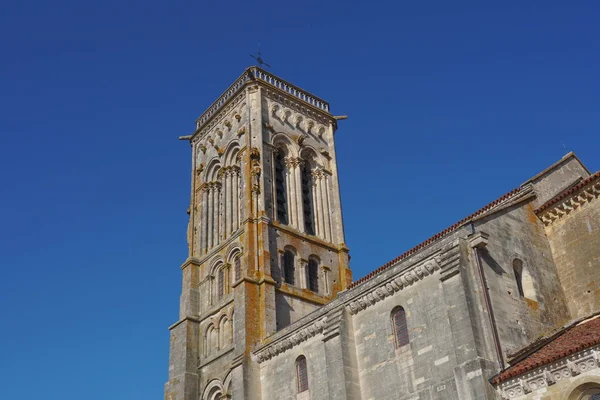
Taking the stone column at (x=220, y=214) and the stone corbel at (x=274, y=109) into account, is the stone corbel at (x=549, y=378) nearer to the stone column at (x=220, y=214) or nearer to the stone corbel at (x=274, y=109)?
the stone column at (x=220, y=214)

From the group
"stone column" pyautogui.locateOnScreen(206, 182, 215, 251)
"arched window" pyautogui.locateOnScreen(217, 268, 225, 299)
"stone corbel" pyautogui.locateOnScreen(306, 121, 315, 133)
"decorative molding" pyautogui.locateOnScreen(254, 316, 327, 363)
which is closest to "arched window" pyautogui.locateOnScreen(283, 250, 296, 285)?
"arched window" pyautogui.locateOnScreen(217, 268, 225, 299)

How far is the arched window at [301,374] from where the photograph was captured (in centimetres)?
2634

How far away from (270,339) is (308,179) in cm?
1217

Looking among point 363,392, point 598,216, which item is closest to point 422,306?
point 363,392

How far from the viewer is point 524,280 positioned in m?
22.8

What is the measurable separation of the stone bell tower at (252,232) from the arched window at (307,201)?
65mm

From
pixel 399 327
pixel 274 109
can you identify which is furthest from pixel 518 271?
pixel 274 109

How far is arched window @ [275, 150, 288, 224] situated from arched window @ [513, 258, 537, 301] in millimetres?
15359

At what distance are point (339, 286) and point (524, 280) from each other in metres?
13.7

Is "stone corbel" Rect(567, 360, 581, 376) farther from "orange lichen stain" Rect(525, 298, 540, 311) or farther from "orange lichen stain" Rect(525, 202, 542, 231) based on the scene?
"orange lichen stain" Rect(525, 202, 542, 231)

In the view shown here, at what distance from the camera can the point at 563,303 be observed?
77.0 feet

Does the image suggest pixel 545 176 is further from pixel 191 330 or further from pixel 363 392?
pixel 191 330

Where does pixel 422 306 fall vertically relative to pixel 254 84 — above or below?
below

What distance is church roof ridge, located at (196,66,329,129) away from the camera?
39.3 m
